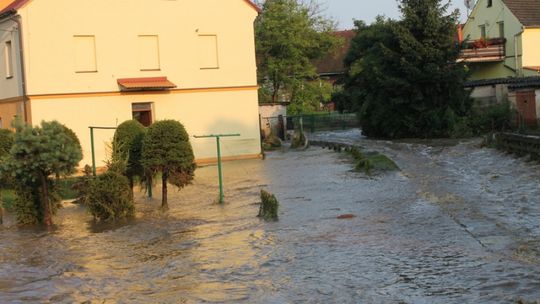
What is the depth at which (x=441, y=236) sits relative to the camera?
1139 cm

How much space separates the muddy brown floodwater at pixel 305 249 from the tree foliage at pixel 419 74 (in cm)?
1864

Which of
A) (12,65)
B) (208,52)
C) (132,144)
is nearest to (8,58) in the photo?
(12,65)

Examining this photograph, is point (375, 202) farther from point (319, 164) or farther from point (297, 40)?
point (297, 40)

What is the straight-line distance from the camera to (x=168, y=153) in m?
15.3

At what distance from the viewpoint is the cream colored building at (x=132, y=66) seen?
1086 inches

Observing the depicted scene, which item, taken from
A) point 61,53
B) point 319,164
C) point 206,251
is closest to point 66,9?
point 61,53

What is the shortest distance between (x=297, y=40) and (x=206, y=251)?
143 ft

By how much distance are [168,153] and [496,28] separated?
1683 inches

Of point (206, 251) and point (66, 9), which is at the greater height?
point (66, 9)

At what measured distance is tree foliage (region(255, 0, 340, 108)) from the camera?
53.7m

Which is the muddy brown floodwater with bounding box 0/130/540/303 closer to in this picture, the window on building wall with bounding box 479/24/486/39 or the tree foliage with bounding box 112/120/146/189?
the tree foliage with bounding box 112/120/146/189

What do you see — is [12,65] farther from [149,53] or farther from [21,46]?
[149,53]

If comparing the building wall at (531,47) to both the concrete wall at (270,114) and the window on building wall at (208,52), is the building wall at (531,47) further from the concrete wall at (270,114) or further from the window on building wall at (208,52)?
the window on building wall at (208,52)

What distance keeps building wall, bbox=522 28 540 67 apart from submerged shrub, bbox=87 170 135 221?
40.0 metres
